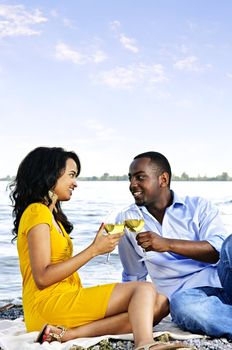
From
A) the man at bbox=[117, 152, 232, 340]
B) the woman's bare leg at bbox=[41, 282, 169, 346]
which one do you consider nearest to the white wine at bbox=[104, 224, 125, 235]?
the woman's bare leg at bbox=[41, 282, 169, 346]

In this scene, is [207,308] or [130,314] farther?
[207,308]

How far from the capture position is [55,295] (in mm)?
4363

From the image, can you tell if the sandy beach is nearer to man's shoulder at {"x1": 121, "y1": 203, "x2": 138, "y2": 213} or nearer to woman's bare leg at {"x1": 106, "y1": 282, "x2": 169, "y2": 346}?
woman's bare leg at {"x1": 106, "y1": 282, "x2": 169, "y2": 346}

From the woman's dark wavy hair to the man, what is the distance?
2.79 feet

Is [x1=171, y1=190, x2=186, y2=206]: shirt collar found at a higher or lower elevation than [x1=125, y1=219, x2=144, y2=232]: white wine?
higher

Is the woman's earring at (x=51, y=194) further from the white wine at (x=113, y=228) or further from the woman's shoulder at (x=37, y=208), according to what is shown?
the white wine at (x=113, y=228)

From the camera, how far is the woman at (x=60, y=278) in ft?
13.9

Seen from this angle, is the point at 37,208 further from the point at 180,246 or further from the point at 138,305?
the point at 180,246

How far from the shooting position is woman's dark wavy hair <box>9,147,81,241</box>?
15.0 ft

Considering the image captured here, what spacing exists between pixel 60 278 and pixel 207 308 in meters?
1.15

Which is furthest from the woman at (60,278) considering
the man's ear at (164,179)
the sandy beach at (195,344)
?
the man's ear at (164,179)

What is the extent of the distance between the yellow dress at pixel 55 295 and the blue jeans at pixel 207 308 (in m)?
0.62

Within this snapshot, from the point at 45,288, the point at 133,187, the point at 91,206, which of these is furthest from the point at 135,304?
the point at 91,206

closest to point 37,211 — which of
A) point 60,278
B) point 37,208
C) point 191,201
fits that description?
point 37,208
